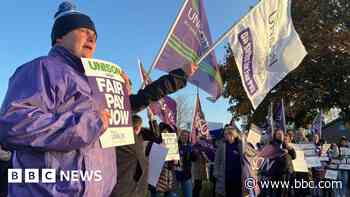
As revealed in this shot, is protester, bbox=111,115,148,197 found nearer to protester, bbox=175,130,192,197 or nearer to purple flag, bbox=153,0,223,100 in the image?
purple flag, bbox=153,0,223,100

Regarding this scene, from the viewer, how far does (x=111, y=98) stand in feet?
9.29

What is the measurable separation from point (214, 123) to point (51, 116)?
16732 millimetres

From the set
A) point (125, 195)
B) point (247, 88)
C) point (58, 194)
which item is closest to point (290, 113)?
point (247, 88)

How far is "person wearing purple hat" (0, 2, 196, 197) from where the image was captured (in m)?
2.39

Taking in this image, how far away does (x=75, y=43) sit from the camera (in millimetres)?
2887

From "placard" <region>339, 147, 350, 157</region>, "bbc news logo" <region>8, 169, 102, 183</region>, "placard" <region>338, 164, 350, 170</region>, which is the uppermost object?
"bbc news logo" <region>8, 169, 102, 183</region>

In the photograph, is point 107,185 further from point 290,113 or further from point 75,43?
point 290,113

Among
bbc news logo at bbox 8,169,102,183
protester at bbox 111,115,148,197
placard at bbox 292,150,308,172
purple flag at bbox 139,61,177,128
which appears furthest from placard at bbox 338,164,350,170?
bbc news logo at bbox 8,169,102,183

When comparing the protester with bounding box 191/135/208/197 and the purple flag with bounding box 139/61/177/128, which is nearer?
the purple flag with bounding box 139/61/177/128

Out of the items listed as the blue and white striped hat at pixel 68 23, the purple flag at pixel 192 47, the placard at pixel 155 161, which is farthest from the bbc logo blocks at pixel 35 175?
the placard at pixel 155 161

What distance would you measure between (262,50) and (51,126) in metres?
5.35

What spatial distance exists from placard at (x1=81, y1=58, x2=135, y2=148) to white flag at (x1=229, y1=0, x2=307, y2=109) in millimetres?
4283

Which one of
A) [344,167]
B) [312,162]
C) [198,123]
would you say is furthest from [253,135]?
[344,167]

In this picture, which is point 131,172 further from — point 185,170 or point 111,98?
point 185,170
